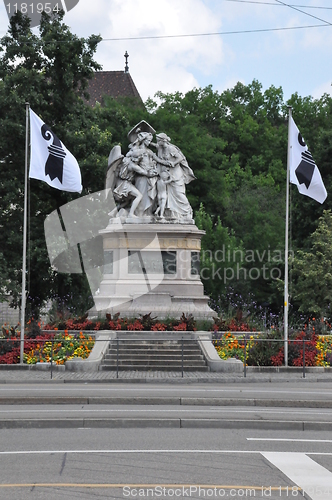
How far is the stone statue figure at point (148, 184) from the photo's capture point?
1265 inches

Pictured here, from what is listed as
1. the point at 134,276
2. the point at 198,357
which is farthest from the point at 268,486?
the point at 134,276

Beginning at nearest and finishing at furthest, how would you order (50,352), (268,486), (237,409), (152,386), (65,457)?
(268,486) → (65,457) → (237,409) → (152,386) → (50,352)

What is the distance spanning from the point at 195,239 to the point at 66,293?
11665 millimetres

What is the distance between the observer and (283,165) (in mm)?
69938

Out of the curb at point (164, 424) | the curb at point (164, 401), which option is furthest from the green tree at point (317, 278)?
the curb at point (164, 424)

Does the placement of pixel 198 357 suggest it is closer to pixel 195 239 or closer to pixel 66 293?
pixel 195 239

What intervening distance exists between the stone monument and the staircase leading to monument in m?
3.67

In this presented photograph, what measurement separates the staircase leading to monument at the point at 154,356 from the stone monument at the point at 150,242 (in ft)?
12.0

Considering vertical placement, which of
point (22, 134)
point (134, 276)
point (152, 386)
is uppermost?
point (22, 134)

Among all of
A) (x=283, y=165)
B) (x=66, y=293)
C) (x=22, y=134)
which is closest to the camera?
(x=22, y=134)

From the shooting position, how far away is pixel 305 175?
24797 millimetres

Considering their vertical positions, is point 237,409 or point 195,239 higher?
point 195,239

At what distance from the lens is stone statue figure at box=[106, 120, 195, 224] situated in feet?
105
